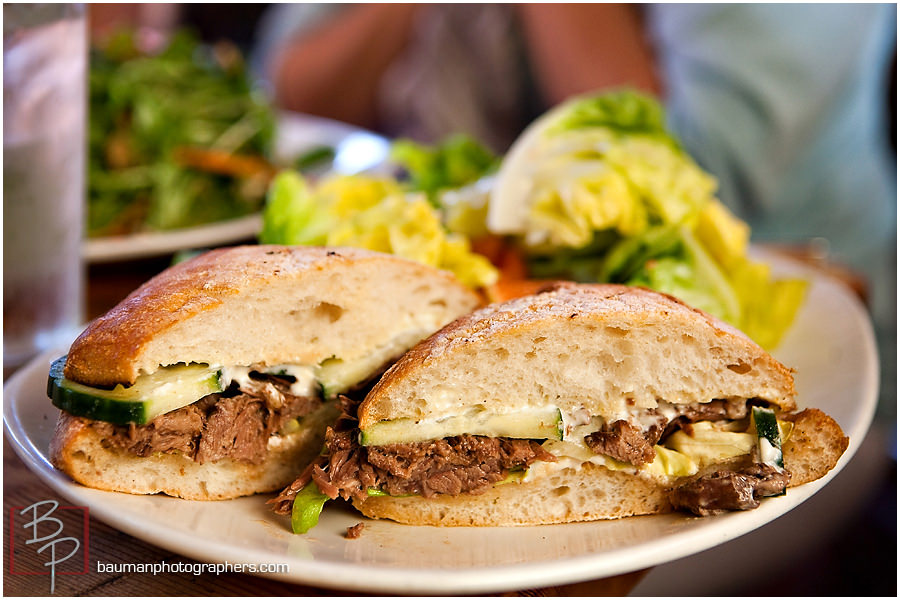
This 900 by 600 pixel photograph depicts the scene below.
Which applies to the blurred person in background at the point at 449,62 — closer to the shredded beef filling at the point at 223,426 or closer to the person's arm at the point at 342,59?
the person's arm at the point at 342,59

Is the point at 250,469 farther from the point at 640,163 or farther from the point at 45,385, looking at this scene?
the point at 640,163

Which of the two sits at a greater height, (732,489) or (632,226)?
(632,226)

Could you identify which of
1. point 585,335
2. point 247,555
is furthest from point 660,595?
point 247,555

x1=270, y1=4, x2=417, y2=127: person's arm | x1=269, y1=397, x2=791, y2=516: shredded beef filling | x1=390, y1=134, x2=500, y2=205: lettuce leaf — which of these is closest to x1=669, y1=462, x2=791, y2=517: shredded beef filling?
x1=269, y1=397, x2=791, y2=516: shredded beef filling

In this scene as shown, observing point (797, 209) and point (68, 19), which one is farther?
point (797, 209)

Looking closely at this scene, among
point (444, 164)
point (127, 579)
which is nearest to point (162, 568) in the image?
point (127, 579)

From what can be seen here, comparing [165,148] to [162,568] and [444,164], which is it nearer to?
[444,164]
